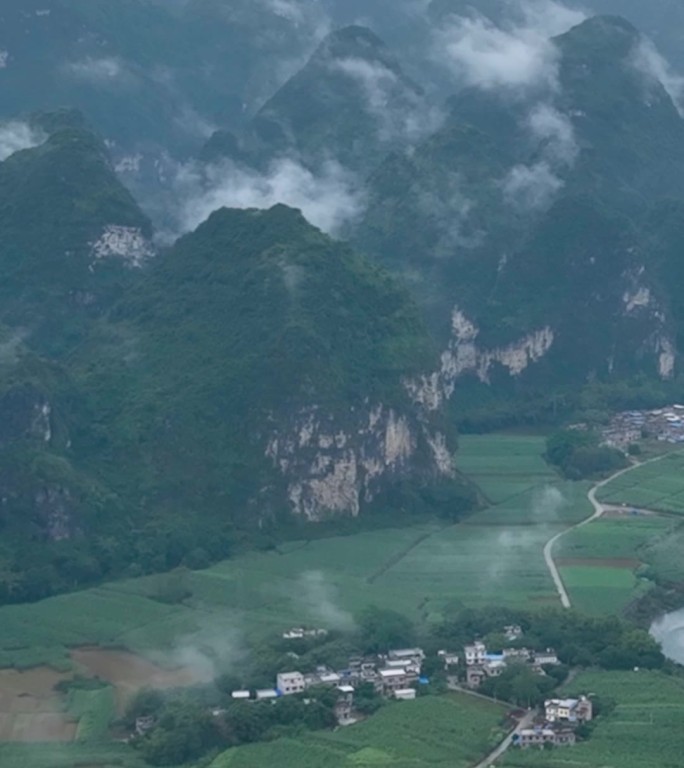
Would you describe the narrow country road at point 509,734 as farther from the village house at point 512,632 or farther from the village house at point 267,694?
the village house at point 267,694

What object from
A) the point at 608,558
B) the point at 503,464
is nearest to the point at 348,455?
the point at 608,558

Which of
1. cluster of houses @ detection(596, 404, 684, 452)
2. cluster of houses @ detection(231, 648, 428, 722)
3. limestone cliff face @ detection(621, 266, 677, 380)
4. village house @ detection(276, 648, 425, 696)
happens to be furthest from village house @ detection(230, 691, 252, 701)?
limestone cliff face @ detection(621, 266, 677, 380)

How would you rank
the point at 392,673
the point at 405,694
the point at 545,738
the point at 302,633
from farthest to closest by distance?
the point at 302,633, the point at 392,673, the point at 405,694, the point at 545,738

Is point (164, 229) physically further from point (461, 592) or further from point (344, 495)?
point (461, 592)

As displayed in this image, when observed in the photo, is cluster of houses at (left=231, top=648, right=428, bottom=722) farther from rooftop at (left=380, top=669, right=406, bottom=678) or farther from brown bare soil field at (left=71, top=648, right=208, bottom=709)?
brown bare soil field at (left=71, top=648, right=208, bottom=709)

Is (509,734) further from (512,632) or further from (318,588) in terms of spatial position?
(318,588)
